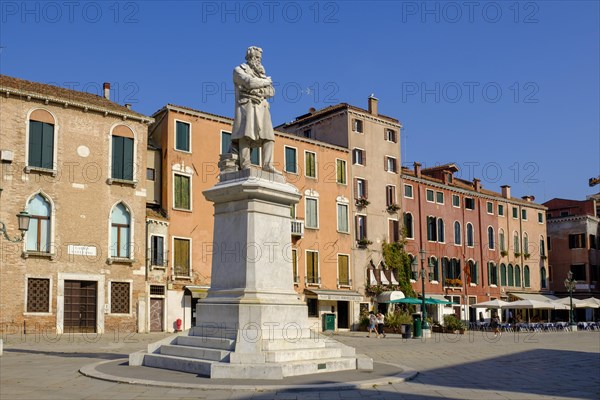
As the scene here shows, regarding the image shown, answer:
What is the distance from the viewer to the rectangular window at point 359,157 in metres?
44.7

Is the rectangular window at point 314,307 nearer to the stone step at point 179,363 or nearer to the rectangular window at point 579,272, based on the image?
the stone step at point 179,363

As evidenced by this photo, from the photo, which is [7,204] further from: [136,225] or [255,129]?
[255,129]

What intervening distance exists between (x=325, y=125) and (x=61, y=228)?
816 inches

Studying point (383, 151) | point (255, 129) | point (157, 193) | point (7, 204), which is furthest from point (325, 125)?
point (255, 129)

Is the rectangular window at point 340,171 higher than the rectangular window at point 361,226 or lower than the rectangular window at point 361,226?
higher

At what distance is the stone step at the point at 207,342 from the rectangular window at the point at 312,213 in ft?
90.9

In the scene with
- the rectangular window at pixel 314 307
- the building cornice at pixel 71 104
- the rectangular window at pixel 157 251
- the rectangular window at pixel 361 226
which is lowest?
the rectangular window at pixel 314 307

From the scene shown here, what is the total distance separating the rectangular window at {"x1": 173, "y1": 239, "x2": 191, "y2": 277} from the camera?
113ft

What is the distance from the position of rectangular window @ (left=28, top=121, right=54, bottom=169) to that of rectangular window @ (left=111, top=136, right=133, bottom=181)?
3079 millimetres

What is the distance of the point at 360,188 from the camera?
45.1 meters

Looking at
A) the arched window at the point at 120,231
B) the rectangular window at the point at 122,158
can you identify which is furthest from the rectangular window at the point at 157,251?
the rectangular window at the point at 122,158

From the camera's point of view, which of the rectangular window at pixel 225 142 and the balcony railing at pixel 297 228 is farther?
the balcony railing at pixel 297 228

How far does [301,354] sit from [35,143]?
22.1m

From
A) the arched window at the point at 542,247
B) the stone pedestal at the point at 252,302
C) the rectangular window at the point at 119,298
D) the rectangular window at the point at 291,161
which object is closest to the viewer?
the stone pedestal at the point at 252,302
